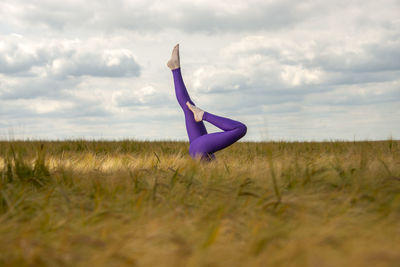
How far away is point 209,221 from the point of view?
6.47ft

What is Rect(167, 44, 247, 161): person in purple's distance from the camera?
4277 mm

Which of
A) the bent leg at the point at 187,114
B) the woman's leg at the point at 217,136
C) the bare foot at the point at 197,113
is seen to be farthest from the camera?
the bent leg at the point at 187,114

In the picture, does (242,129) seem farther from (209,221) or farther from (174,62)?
(209,221)

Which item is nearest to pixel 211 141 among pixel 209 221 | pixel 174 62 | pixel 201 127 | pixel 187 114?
pixel 201 127

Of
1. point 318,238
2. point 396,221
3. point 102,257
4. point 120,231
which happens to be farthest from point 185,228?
point 396,221

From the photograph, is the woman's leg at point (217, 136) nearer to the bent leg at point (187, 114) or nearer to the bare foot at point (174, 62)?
the bent leg at point (187, 114)

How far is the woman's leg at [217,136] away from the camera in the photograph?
426cm

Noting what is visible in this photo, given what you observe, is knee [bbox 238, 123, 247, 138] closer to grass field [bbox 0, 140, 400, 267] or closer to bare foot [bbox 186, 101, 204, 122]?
bare foot [bbox 186, 101, 204, 122]

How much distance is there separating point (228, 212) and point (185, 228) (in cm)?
38

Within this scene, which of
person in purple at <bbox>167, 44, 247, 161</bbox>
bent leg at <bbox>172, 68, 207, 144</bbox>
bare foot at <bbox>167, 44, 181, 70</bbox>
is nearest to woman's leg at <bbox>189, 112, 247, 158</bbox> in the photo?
person in purple at <bbox>167, 44, 247, 161</bbox>

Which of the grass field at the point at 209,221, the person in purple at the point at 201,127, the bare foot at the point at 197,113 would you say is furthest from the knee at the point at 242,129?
the grass field at the point at 209,221

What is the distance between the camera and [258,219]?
2.01 metres

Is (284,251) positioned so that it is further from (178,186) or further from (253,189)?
(178,186)

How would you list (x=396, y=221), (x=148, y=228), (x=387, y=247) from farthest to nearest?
(x=396, y=221)
(x=148, y=228)
(x=387, y=247)
